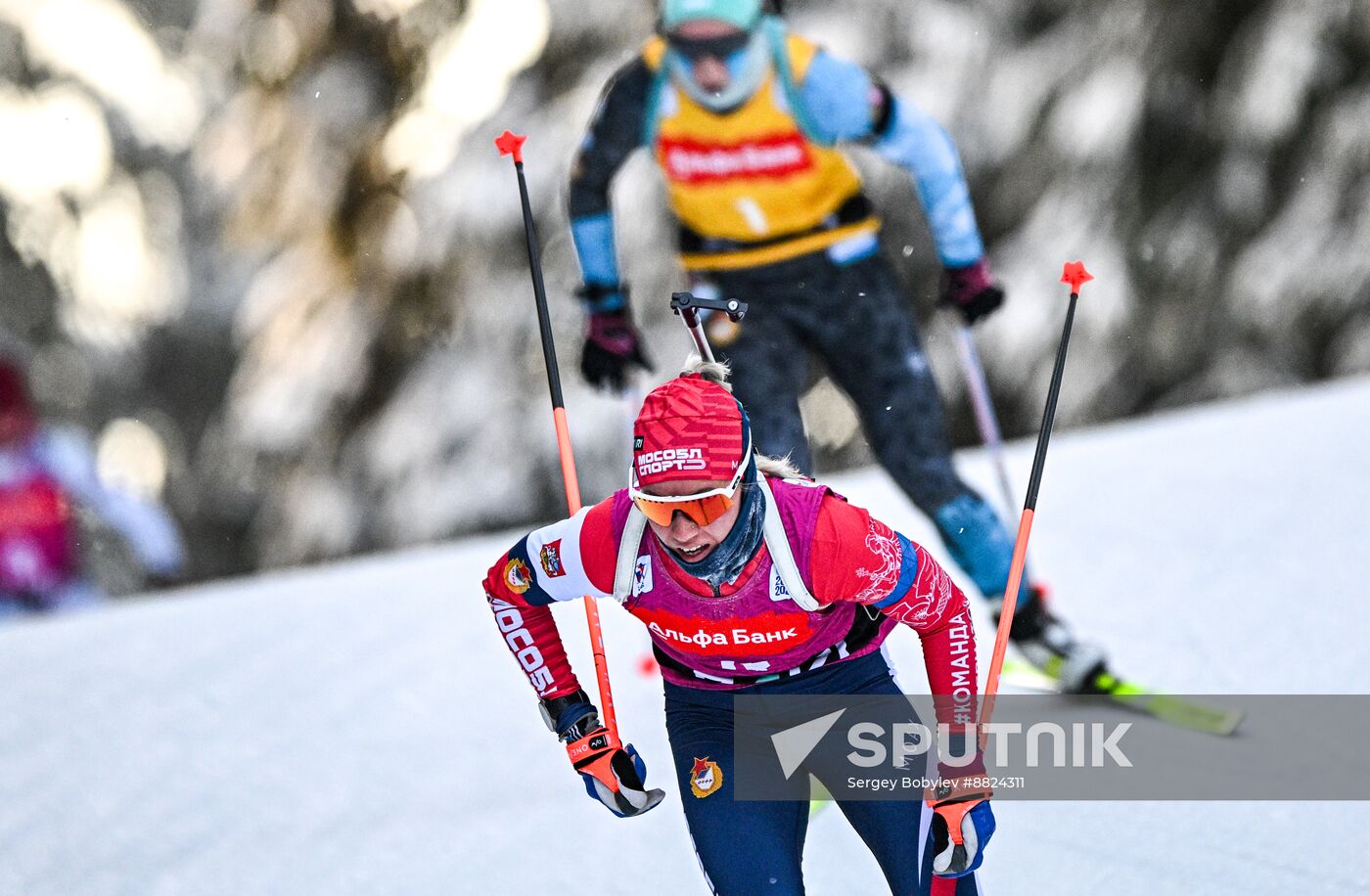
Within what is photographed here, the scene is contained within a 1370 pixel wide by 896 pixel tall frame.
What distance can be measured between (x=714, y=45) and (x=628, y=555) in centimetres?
170

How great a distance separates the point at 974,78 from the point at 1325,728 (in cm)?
572

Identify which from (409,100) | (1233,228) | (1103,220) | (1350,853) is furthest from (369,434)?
(1350,853)

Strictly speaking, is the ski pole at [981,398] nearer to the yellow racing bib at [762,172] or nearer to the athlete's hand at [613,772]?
the yellow racing bib at [762,172]

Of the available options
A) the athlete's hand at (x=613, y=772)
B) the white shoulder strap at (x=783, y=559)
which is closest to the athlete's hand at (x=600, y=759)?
the athlete's hand at (x=613, y=772)

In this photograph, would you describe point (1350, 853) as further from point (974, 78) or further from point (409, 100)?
point (409, 100)

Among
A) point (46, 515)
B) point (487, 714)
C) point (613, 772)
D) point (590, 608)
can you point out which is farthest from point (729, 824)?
point (46, 515)

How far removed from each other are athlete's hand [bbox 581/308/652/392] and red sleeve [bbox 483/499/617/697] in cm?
145

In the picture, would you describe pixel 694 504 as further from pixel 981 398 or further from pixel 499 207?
pixel 499 207

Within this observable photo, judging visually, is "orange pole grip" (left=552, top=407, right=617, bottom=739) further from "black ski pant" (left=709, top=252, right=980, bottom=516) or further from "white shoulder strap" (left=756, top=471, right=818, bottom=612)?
"black ski pant" (left=709, top=252, right=980, bottom=516)

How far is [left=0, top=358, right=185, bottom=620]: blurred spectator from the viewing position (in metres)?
6.11

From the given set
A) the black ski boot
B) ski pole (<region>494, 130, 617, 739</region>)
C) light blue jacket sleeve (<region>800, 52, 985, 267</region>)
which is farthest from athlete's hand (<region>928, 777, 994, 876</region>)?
light blue jacket sleeve (<region>800, 52, 985, 267</region>)

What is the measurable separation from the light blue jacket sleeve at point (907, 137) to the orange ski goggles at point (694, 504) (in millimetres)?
1667

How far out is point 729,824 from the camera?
2004 mm

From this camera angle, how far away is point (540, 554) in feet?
6.88
